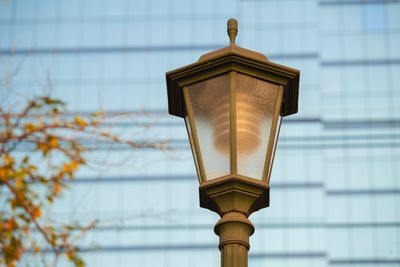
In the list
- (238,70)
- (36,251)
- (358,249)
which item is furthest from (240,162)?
(358,249)

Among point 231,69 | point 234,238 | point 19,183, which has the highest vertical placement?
point 19,183

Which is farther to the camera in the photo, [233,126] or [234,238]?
[233,126]

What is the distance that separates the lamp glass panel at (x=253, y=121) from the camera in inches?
238

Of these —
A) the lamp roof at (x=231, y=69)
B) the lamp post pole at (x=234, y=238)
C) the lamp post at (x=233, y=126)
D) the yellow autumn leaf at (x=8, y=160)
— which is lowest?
the lamp post pole at (x=234, y=238)

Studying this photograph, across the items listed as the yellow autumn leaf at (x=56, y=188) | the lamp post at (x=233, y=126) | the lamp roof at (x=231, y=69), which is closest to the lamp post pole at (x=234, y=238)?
the lamp post at (x=233, y=126)

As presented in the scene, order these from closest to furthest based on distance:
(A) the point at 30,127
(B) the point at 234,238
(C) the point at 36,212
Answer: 1. (B) the point at 234,238
2. (A) the point at 30,127
3. (C) the point at 36,212

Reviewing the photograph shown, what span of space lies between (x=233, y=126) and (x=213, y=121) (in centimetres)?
17

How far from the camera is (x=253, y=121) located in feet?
20.2

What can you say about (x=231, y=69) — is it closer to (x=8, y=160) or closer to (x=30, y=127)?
(x=30, y=127)

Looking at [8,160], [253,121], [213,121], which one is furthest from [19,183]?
[253,121]

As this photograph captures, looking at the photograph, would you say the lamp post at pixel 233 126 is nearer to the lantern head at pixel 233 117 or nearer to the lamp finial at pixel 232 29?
the lantern head at pixel 233 117

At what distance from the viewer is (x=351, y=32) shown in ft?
176

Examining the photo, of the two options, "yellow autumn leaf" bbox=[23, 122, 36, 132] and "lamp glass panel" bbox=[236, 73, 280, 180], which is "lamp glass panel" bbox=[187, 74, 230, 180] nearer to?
"lamp glass panel" bbox=[236, 73, 280, 180]

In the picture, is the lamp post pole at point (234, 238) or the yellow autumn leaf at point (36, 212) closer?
the lamp post pole at point (234, 238)
